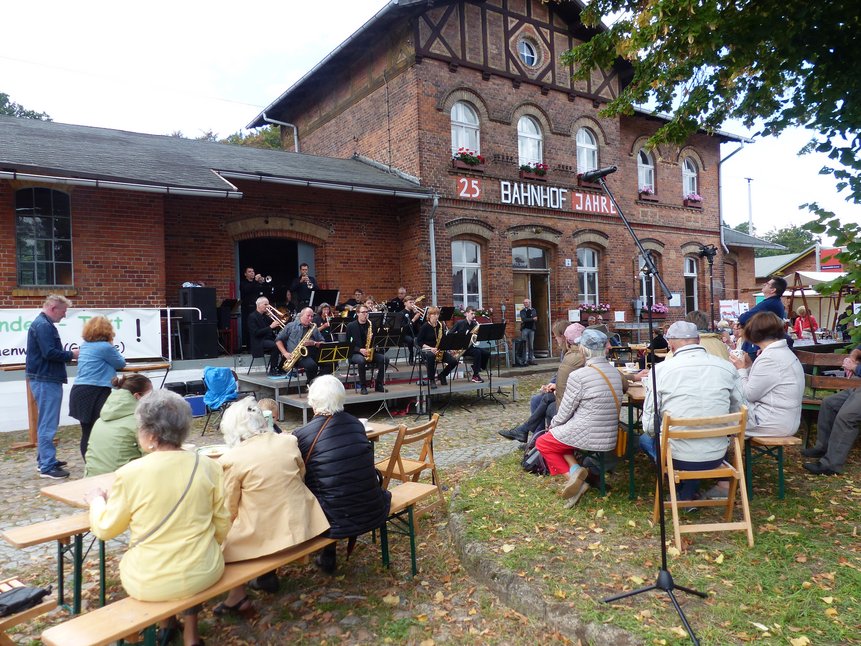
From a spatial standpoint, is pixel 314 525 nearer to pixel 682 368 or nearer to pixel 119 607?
pixel 119 607

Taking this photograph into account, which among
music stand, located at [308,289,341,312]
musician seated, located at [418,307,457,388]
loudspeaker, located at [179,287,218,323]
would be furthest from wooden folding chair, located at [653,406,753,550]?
loudspeaker, located at [179,287,218,323]

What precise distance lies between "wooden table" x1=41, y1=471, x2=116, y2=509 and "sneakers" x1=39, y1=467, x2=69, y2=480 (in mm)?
2716

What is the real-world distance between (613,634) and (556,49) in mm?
16345

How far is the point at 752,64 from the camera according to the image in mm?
7000

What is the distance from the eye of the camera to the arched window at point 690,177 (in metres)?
19.3

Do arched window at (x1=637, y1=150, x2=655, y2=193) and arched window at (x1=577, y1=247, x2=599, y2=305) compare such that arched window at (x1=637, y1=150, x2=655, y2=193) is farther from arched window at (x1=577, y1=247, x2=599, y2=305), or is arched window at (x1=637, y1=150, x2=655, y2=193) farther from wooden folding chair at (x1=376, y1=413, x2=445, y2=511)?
wooden folding chair at (x1=376, y1=413, x2=445, y2=511)

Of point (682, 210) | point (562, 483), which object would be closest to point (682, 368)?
point (562, 483)

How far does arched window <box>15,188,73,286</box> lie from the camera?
960 centimetres

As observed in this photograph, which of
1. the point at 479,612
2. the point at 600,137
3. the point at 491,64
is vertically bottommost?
the point at 479,612

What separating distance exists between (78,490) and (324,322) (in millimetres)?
6738

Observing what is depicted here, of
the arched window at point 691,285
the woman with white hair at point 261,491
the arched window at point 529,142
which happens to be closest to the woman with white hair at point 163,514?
the woman with white hair at point 261,491

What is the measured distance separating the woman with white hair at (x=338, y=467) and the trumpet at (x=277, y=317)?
6.61 m

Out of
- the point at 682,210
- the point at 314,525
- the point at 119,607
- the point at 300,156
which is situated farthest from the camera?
the point at 682,210

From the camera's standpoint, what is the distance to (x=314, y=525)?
10.8ft
